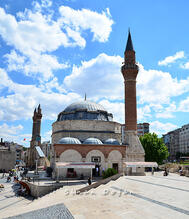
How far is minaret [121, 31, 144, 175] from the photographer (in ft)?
79.2

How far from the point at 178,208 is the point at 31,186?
529 inches

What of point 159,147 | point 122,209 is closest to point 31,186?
point 122,209

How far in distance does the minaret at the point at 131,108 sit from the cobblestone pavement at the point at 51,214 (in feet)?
52.6

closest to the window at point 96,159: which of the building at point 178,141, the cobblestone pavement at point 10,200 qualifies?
the cobblestone pavement at point 10,200

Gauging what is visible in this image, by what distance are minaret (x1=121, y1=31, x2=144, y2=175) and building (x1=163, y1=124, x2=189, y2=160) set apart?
2079 inches

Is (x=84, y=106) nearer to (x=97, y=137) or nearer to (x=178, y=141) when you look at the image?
(x=97, y=137)

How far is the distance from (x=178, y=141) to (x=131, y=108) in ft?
195

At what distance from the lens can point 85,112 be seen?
28.3m

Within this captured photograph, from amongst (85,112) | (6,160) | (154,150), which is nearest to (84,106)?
(85,112)

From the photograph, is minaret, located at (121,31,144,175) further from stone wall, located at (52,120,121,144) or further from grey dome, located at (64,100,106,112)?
grey dome, located at (64,100,106,112)

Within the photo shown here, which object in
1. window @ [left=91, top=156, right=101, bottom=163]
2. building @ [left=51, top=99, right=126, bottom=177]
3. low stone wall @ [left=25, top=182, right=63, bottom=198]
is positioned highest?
building @ [left=51, top=99, right=126, bottom=177]

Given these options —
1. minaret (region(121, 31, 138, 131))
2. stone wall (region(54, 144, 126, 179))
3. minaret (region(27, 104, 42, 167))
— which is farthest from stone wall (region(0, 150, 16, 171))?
minaret (region(121, 31, 138, 131))

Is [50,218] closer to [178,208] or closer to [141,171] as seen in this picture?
[178,208]

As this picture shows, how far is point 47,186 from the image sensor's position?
1669 cm
